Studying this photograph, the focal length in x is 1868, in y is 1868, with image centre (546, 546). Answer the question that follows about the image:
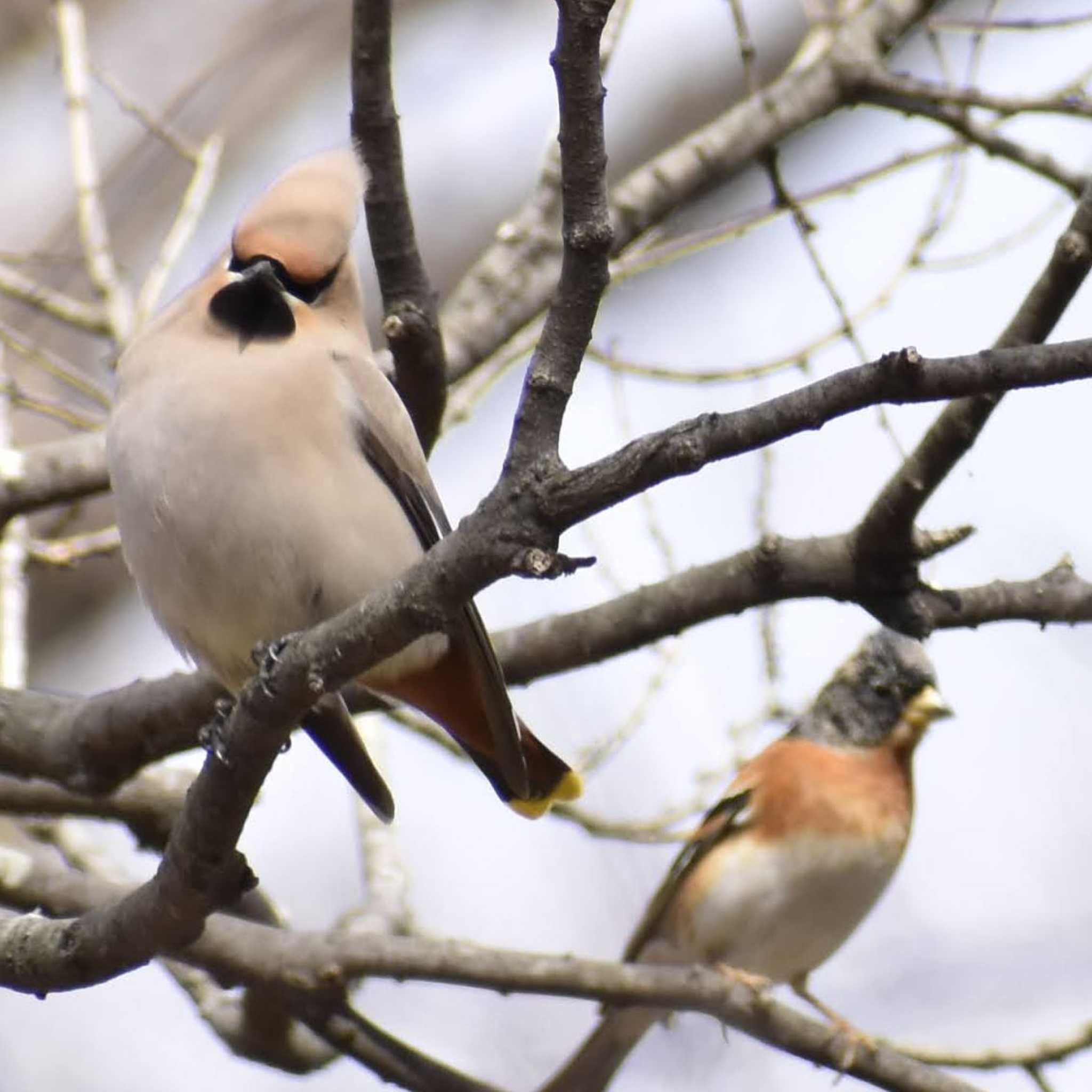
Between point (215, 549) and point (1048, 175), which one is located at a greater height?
point (1048, 175)

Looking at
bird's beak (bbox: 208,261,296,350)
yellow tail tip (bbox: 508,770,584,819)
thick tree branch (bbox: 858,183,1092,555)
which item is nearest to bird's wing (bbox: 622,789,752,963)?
yellow tail tip (bbox: 508,770,584,819)

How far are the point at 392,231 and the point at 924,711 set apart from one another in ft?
9.18

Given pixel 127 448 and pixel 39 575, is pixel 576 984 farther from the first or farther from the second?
pixel 39 575

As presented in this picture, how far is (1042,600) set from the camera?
12.6 ft

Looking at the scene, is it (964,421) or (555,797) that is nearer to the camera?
(964,421)

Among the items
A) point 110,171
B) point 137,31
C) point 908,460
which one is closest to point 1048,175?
point 908,460

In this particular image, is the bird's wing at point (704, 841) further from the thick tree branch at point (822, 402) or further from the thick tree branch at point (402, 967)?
the thick tree branch at point (822, 402)

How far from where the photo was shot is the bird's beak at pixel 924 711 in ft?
20.1

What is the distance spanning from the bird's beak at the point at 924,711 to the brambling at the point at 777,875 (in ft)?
0.49

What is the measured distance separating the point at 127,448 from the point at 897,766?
316 cm

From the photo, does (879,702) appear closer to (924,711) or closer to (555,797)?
(924,711)

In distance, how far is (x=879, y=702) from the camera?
622 cm

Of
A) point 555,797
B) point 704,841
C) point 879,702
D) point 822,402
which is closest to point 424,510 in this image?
point 555,797

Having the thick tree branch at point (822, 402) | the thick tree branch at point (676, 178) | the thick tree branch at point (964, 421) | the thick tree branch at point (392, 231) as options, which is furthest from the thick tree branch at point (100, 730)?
the thick tree branch at point (822, 402)
